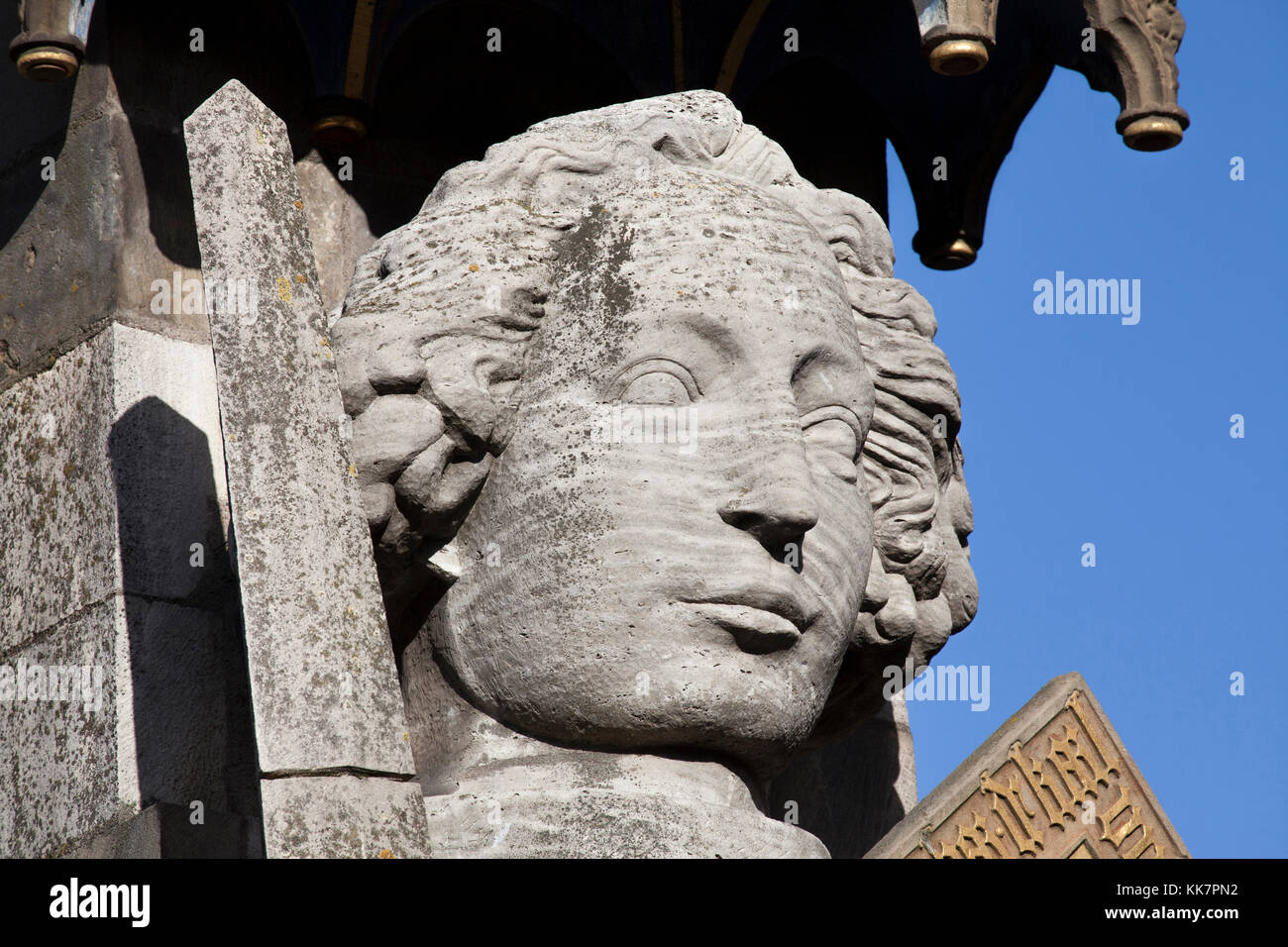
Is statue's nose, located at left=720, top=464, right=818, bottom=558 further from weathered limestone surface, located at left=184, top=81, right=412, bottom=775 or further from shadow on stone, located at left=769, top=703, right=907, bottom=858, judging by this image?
shadow on stone, located at left=769, top=703, right=907, bottom=858

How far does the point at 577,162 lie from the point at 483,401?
0.67 m

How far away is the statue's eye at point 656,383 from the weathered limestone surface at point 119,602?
4.17 ft

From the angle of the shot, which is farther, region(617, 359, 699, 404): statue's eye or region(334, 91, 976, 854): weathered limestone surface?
→ region(617, 359, 699, 404): statue's eye

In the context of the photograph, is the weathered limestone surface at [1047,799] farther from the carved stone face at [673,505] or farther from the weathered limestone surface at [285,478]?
the weathered limestone surface at [285,478]

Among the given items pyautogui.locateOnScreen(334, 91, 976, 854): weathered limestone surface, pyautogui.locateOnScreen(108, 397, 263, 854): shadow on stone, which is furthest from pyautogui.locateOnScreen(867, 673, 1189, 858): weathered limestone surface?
pyautogui.locateOnScreen(108, 397, 263, 854): shadow on stone

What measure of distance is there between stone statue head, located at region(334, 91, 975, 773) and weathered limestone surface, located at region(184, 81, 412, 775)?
0.74 feet

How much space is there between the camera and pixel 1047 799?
4965 millimetres

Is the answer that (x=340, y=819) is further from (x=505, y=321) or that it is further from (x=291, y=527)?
(x=505, y=321)

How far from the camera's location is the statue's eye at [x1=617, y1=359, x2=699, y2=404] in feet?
15.5

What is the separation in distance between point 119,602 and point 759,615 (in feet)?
5.14

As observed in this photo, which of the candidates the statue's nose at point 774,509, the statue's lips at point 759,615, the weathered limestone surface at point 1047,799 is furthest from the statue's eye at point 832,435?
the weathered limestone surface at point 1047,799

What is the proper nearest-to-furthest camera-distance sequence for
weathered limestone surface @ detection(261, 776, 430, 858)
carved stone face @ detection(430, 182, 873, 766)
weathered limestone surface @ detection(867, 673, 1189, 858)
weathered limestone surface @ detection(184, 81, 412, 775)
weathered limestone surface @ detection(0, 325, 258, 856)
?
weathered limestone surface @ detection(261, 776, 430, 858) → weathered limestone surface @ detection(184, 81, 412, 775) → carved stone face @ detection(430, 182, 873, 766) → weathered limestone surface @ detection(867, 673, 1189, 858) → weathered limestone surface @ detection(0, 325, 258, 856)

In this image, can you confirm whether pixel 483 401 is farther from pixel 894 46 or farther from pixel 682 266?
pixel 894 46

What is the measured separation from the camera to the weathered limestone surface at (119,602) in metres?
5.20
